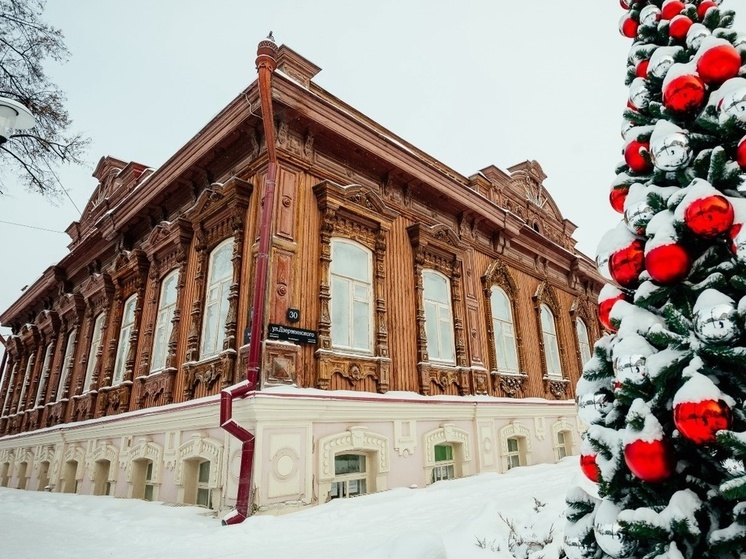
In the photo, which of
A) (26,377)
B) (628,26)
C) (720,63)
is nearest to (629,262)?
(720,63)

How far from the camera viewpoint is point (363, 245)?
341 inches

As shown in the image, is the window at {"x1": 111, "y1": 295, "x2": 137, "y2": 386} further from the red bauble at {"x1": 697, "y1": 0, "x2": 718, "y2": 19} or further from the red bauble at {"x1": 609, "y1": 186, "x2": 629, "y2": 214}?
the red bauble at {"x1": 697, "y1": 0, "x2": 718, "y2": 19}

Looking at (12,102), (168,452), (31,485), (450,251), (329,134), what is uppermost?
(329,134)

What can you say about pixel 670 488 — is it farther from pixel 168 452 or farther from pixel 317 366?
pixel 168 452

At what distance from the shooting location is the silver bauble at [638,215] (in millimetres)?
1841

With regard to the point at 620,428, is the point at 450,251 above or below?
above

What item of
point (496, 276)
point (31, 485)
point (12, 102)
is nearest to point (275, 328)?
point (12, 102)

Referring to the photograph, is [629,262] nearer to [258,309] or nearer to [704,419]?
[704,419]

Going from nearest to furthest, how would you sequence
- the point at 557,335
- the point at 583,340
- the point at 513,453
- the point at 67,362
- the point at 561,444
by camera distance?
the point at 513,453 < the point at 561,444 < the point at 67,362 < the point at 557,335 < the point at 583,340

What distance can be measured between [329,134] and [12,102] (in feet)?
16.6

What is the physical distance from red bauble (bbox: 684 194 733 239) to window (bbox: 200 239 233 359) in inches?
284

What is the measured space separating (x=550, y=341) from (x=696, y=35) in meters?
13.2

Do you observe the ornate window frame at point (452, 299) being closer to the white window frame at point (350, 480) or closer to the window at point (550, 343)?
the white window frame at point (350, 480)

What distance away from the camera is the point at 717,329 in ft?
4.82
